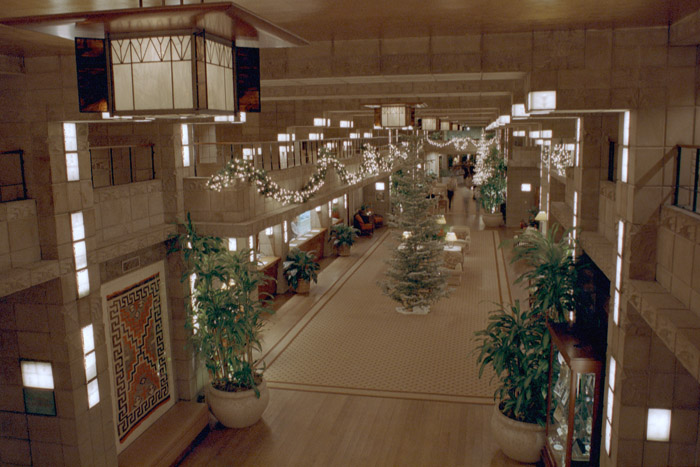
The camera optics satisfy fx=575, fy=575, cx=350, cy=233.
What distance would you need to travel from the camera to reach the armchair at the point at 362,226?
76.6 feet

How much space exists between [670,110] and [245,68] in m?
3.95

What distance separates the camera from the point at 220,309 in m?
8.01

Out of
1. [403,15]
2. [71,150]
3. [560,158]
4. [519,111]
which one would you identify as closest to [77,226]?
[71,150]

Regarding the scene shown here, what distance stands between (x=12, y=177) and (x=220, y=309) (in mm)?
3053

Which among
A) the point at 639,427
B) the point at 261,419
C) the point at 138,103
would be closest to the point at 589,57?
the point at 639,427

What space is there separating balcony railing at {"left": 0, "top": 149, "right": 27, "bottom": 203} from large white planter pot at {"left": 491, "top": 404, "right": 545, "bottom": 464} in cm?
624

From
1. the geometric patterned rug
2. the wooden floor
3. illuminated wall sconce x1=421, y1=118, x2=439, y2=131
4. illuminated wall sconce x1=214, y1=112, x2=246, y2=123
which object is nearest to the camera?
illuminated wall sconce x1=214, y1=112, x2=246, y2=123

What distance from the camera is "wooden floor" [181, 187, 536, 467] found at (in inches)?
298

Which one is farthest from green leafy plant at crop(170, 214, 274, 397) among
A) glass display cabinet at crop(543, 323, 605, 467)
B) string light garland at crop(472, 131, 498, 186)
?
string light garland at crop(472, 131, 498, 186)

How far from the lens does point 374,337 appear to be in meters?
11.8

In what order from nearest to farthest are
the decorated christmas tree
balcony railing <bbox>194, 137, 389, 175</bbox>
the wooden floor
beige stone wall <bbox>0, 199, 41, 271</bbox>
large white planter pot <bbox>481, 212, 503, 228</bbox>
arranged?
beige stone wall <bbox>0, 199, 41, 271</bbox>, the wooden floor, balcony railing <bbox>194, 137, 389, 175</bbox>, the decorated christmas tree, large white planter pot <bbox>481, 212, 503, 228</bbox>

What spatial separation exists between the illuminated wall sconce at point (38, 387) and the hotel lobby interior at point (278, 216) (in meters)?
0.03

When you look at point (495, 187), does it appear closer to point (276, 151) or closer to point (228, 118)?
point (276, 151)

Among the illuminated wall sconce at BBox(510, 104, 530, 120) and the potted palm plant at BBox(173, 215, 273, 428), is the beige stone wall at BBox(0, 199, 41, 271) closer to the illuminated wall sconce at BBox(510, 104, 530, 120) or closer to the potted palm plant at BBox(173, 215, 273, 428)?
the potted palm plant at BBox(173, 215, 273, 428)
